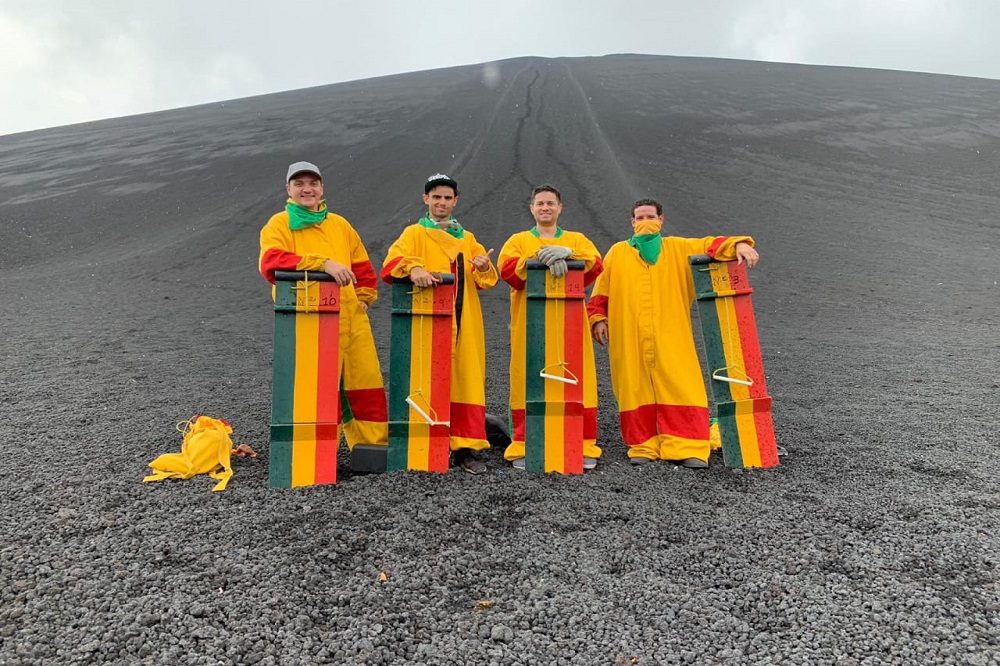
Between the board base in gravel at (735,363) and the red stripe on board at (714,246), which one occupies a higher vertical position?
the red stripe on board at (714,246)

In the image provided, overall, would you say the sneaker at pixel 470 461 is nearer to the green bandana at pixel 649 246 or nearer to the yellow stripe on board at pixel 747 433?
the yellow stripe on board at pixel 747 433

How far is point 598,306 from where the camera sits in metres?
4.09

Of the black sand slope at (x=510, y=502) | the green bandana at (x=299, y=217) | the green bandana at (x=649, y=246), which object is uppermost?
the green bandana at (x=299, y=217)

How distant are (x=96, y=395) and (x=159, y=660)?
14.1ft

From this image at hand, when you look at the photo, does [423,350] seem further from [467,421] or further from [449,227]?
[449,227]

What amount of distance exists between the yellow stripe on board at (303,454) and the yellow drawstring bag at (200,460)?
0.39 meters

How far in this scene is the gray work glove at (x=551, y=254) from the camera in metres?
3.56

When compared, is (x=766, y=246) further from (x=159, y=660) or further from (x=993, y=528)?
(x=159, y=660)

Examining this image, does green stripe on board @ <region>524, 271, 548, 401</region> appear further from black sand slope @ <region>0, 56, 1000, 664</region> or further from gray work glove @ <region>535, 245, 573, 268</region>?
black sand slope @ <region>0, 56, 1000, 664</region>

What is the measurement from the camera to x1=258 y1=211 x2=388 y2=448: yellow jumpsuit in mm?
3490

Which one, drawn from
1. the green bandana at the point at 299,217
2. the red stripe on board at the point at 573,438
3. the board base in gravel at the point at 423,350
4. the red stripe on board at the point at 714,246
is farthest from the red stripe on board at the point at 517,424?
the green bandana at the point at 299,217

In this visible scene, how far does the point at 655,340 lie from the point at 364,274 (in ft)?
6.48

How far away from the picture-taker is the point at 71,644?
6.18ft

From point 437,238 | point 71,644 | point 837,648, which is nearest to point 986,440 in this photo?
point 837,648
